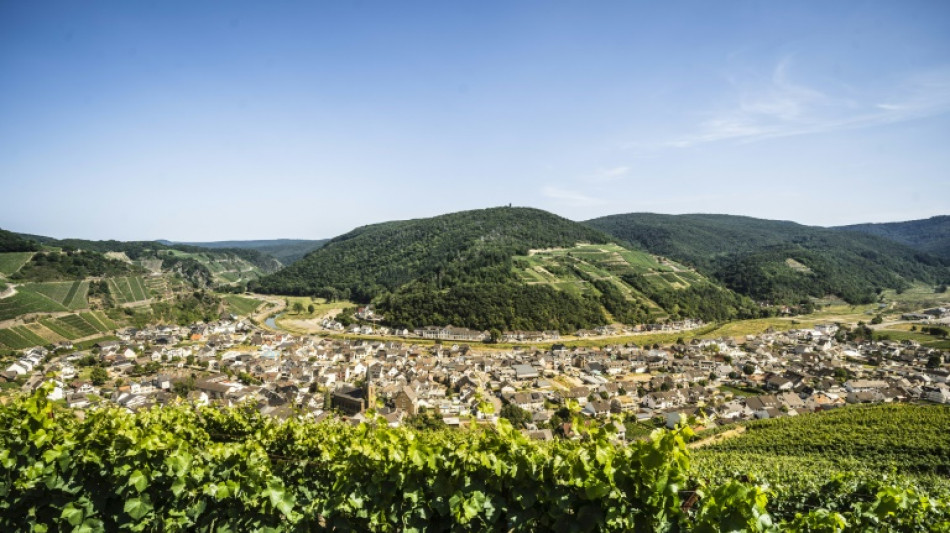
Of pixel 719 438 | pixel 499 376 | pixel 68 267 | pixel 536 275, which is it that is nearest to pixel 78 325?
pixel 68 267

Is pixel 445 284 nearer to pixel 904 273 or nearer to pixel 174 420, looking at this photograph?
pixel 174 420

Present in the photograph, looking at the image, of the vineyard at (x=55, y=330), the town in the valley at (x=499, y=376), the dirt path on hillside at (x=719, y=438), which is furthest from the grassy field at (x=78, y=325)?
the dirt path on hillside at (x=719, y=438)

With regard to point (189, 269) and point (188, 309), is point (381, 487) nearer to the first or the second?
point (188, 309)

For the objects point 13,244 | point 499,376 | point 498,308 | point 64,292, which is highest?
point 13,244

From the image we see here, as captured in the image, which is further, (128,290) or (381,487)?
(128,290)

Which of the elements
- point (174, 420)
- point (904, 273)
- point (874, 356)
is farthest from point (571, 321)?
point (904, 273)
